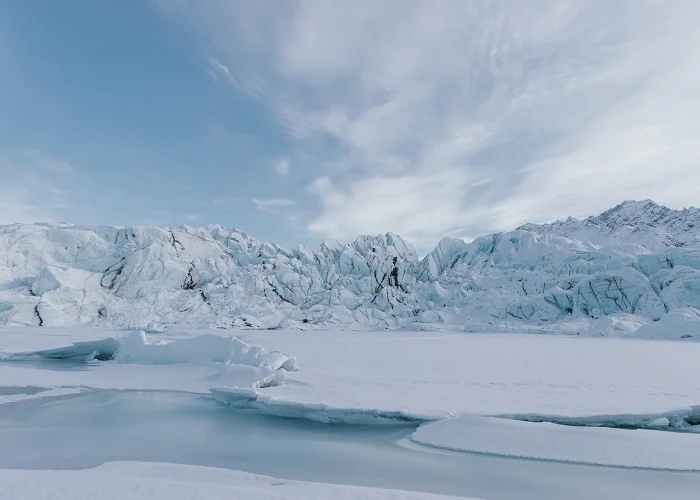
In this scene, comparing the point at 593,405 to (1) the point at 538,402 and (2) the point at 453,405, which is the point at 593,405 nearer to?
(1) the point at 538,402

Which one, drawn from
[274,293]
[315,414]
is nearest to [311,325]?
[274,293]

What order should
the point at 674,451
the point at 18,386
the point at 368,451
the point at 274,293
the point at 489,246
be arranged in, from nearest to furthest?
the point at 674,451, the point at 368,451, the point at 18,386, the point at 274,293, the point at 489,246

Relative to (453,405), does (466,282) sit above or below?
above

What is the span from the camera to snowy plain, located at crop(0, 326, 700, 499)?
5605 millimetres

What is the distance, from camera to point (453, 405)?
888 centimetres

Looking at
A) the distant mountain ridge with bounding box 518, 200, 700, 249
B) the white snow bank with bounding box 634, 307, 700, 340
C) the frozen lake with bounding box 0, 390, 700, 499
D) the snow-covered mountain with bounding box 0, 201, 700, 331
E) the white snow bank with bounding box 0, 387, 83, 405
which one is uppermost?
the distant mountain ridge with bounding box 518, 200, 700, 249

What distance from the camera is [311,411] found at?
893 centimetres

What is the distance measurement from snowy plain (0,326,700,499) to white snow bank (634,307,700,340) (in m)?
20.3

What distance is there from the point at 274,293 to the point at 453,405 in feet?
159

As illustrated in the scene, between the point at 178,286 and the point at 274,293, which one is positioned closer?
the point at 178,286

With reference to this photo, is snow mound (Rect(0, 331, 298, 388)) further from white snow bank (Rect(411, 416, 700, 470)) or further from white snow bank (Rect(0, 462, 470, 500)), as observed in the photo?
white snow bank (Rect(0, 462, 470, 500))

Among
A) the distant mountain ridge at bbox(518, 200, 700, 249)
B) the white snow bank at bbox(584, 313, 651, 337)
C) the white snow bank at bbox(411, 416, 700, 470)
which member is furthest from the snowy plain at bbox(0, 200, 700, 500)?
the distant mountain ridge at bbox(518, 200, 700, 249)

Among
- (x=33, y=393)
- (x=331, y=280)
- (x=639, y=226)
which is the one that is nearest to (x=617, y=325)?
(x=331, y=280)

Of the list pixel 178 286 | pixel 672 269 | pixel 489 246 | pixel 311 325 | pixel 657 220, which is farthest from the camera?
pixel 657 220
